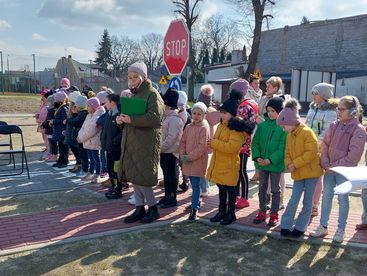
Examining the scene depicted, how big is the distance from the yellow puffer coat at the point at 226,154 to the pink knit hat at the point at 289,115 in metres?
0.57

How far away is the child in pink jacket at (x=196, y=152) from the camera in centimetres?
526

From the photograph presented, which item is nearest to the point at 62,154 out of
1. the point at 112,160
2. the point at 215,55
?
the point at 112,160

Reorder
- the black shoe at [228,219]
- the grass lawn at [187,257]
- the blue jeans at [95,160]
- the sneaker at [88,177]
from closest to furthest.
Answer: the grass lawn at [187,257] → the black shoe at [228,219] → the blue jeans at [95,160] → the sneaker at [88,177]

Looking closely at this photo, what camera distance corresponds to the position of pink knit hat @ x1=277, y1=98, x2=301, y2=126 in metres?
4.40

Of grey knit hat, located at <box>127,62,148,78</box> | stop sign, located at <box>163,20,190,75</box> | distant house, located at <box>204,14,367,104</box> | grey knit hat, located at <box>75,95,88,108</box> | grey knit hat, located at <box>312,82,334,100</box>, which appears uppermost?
distant house, located at <box>204,14,367,104</box>

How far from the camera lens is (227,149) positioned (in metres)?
4.79

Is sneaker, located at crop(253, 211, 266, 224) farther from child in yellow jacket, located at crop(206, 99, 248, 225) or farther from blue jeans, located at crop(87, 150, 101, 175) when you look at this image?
blue jeans, located at crop(87, 150, 101, 175)

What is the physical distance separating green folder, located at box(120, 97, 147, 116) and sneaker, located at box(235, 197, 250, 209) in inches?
86.3

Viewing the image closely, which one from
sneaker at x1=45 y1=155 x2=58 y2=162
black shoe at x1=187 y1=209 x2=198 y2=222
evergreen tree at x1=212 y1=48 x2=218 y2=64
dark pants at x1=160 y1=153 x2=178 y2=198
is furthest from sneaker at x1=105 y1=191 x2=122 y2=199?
evergreen tree at x1=212 y1=48 x2=218 y2=64

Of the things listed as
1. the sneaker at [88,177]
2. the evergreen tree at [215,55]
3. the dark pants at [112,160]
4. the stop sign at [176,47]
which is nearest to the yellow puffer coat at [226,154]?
the stop sign at [176,47]

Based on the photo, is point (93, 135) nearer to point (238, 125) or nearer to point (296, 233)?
point (238, 125)

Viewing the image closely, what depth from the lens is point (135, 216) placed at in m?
5.24

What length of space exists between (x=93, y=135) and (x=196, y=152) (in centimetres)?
262

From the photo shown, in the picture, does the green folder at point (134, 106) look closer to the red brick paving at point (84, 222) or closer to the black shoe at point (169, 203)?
the red brick paving at point (84, 222)
